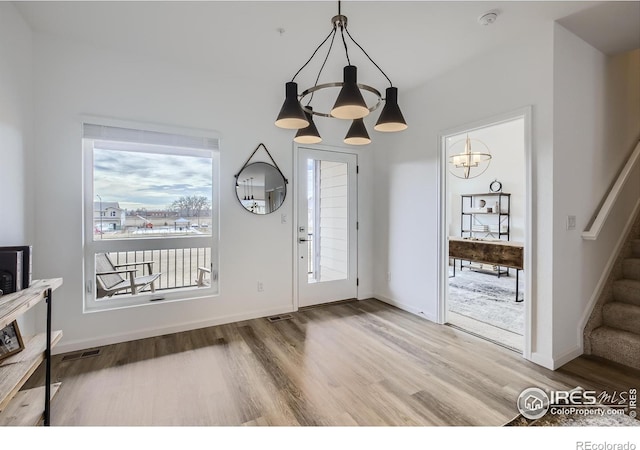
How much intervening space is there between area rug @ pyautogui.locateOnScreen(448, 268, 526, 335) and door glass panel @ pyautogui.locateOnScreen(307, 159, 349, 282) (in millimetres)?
1591

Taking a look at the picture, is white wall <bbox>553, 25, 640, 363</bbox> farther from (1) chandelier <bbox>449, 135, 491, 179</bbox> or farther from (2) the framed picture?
(2) the framed picture

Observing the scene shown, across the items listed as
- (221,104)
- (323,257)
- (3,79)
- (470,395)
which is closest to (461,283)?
(323,257)

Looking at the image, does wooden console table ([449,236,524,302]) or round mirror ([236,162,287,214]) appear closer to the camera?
round mirror ([236,162,287,214])

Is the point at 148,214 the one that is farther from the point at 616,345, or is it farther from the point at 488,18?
the point at 616,345

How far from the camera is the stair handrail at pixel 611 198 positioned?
255 centimetres

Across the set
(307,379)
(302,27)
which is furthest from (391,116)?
(307,379)

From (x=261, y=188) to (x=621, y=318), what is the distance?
3637 mm

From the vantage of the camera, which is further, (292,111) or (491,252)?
(491,252)

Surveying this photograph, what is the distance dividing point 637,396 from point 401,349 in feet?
5.11

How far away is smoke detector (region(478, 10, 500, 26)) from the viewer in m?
2.29

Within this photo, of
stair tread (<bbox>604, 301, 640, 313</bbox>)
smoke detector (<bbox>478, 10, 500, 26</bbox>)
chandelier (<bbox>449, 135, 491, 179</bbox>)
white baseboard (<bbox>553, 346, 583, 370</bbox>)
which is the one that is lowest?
white baseboard (<bbox>553, 346, 583, 370</bbox>)

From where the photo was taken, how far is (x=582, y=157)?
2.59 meters

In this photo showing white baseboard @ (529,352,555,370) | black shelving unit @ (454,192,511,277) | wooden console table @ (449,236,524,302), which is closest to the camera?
white baseboard @ (529,352,555,370)

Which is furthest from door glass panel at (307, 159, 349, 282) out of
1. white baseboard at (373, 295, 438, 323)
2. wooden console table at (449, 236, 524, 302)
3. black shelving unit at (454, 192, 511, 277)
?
black shelving unit at (454, 192, 511, 277)
